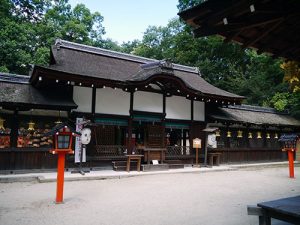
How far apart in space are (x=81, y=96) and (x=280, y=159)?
16565 millimetres

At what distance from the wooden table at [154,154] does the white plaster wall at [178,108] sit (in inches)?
86.0

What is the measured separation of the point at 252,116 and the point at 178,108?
760cm

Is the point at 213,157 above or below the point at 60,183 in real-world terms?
above

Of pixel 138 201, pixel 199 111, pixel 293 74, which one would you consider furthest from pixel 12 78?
pixel 293 74

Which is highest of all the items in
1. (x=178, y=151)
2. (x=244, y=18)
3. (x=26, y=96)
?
(x=26, y=96)

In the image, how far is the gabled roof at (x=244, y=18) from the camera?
352 centimetres

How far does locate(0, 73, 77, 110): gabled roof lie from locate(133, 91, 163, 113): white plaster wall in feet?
11.5

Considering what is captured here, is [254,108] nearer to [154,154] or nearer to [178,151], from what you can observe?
[178,151]

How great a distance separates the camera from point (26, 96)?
1182 centimetres

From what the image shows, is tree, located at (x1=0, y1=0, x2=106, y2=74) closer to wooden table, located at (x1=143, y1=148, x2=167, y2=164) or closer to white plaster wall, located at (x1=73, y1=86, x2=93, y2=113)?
white plaster wall, located at (x1=73, y1=86, x2=93, y2=113)

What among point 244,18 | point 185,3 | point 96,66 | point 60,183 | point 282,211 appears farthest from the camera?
point 185,3

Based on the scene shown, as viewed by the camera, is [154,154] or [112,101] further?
[154,154]

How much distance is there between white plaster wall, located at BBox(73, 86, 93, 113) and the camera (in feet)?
42.4

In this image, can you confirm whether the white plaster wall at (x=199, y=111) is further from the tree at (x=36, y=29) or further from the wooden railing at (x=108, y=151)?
the tree at (x=36, y=29)
